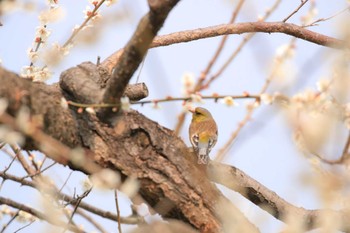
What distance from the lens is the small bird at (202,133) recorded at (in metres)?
3.09

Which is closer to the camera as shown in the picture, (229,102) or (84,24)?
(229,102)

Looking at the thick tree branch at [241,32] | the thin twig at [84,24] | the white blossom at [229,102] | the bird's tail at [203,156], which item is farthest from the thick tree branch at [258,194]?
the thin twig at [84,24]

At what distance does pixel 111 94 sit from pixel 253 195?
1.07m

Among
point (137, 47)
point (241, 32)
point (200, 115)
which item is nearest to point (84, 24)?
point (241, 32)

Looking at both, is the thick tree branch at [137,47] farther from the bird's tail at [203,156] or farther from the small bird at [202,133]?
the small bird at [202,133]

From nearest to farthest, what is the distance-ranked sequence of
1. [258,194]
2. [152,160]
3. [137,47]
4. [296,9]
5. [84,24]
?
1. [137,47]
2. [152,160]
3. [258,194]
4. [84,24]
5. [296,9]

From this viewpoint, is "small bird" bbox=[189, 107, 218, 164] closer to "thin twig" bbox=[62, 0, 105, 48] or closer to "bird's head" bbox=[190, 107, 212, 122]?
"bird's head" bbox=[190, 107, 212, 122]

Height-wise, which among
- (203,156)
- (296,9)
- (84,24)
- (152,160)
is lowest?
(152,160)

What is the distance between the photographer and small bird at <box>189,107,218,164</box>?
10.1ft

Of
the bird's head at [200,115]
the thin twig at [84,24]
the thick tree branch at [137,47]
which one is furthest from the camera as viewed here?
the bird's head at [200,115]

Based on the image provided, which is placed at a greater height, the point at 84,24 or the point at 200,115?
the point at 200,115

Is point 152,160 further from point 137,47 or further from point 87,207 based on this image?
point 87,207

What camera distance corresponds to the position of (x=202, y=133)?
11.9ft

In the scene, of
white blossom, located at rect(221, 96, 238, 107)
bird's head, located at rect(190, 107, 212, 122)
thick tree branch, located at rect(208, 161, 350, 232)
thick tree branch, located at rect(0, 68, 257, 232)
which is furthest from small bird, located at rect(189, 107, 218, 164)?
white blossom, located at rect(221, 96, 238, 107)
